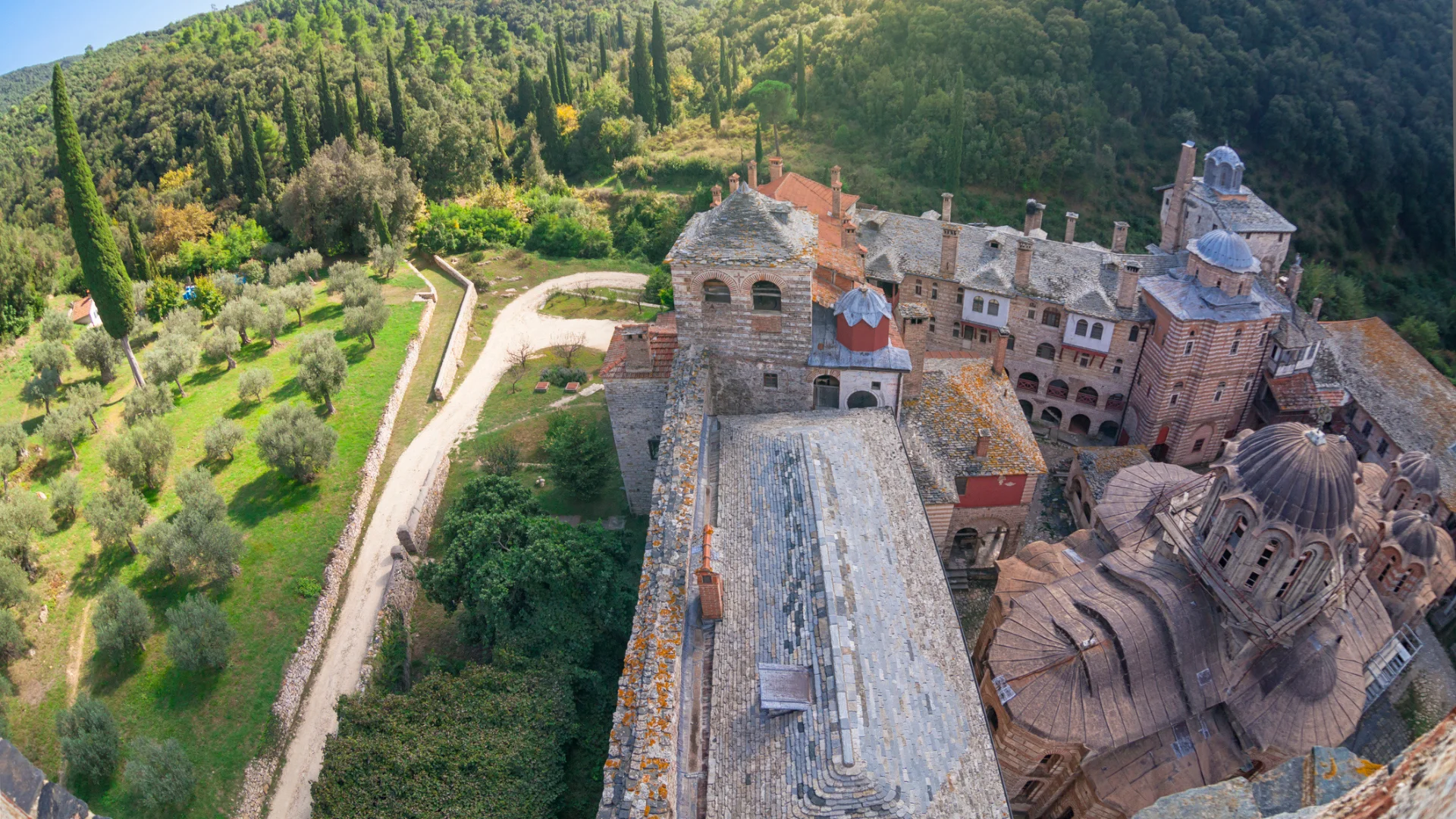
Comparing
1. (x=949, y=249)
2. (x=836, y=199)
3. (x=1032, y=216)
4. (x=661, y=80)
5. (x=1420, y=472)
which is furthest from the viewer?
(x=661, y=80)

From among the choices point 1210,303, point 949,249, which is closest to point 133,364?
point 949,249

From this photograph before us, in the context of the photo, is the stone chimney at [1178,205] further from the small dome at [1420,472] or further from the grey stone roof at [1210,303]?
the small dome at [1420,472]

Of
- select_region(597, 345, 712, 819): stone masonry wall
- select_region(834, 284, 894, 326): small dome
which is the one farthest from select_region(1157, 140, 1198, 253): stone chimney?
select_region(597, 345, 712, 819): stone masonry wall

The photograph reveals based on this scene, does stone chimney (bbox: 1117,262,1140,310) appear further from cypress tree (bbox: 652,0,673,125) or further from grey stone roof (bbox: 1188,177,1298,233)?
cypress tree (bbox: 652,0,673,125)

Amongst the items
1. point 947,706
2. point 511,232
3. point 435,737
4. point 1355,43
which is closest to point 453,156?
point 511,232

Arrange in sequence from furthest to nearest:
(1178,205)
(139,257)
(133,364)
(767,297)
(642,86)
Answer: (642,86), (139,257), (1178,205), (133,364), (767,297)

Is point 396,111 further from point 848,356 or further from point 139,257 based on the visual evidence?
point 848,356
